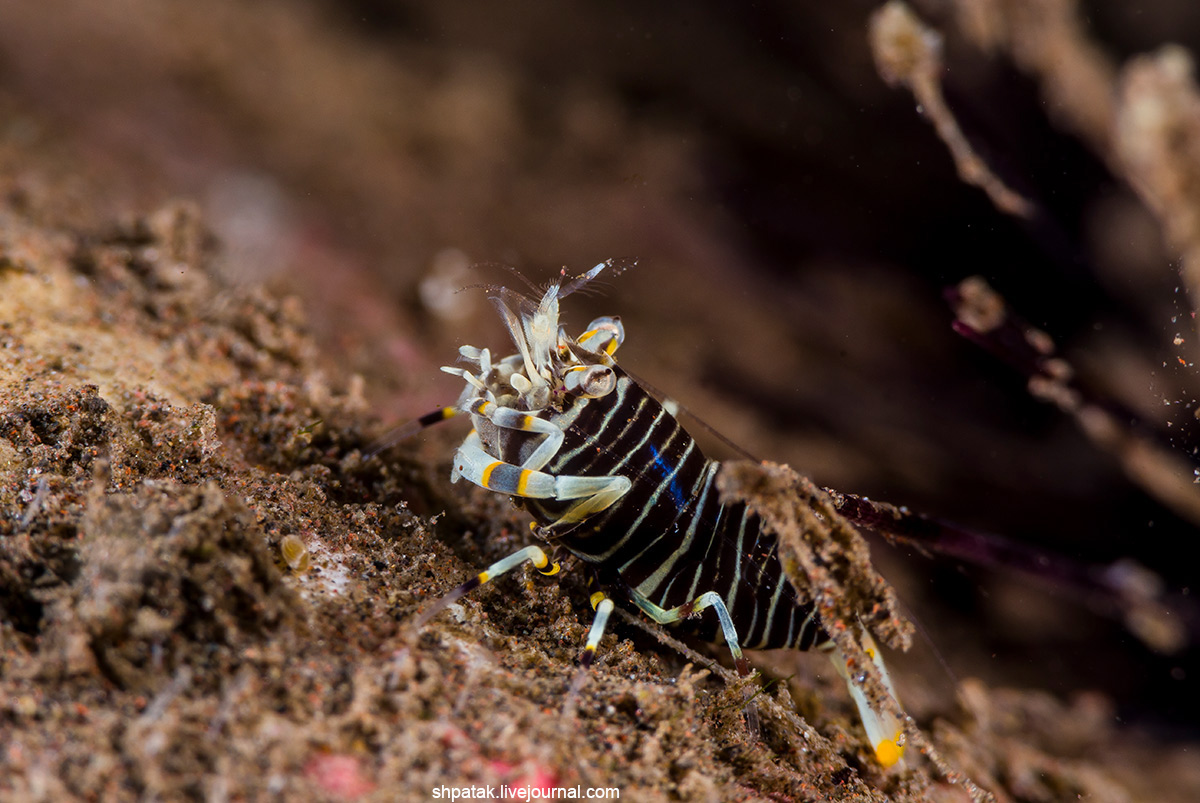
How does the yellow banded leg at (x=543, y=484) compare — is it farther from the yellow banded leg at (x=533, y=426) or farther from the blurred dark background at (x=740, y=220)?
the blurred dark background at (x=740, y=220)

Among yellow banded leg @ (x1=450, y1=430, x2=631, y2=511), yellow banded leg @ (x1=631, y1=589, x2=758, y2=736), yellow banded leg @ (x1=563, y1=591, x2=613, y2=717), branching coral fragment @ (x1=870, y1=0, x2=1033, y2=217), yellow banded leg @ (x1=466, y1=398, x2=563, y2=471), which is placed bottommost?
yellow banded leg @ (x1=563, y1=591, x2=613, y2=717)

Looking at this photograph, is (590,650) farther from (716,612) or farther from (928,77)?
(928,77)

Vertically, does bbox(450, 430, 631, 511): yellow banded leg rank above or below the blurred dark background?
below

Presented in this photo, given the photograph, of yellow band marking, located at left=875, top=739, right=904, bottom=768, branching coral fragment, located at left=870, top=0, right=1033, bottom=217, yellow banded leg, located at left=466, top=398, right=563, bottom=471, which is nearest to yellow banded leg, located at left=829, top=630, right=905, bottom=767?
yellow band marking, located at left=875, top=739, right=904, bottom=768

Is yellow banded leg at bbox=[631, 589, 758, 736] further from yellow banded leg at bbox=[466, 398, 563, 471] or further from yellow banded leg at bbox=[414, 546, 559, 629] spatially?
yellow banded leg at bbox=[466, 398, 563, 471]

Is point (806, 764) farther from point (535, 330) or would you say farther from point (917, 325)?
point (917, 325)

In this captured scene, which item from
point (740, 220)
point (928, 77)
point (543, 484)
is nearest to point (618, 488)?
point (543, 484)

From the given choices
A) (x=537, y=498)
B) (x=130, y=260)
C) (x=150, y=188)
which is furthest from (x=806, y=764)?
(x=150, y=188)
